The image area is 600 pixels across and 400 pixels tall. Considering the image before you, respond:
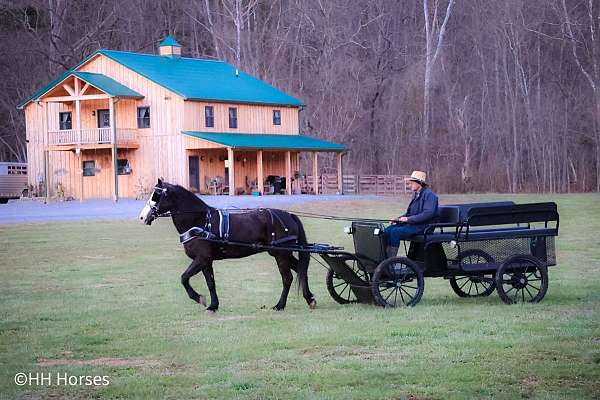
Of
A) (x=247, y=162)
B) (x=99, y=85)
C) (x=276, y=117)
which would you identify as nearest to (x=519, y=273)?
(x=99, y=85)

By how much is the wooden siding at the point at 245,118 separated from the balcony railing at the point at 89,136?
3.40 m

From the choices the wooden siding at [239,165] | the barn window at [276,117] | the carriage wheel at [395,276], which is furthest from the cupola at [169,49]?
the carriage wheel at [395,276]

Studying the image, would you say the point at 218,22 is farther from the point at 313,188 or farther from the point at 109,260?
the point at 109,260

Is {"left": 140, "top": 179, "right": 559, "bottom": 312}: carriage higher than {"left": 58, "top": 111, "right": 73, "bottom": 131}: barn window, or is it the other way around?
{"left": 58, "top": 111, "right": 73, "bottom": 131}: barn window

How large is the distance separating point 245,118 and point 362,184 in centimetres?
922

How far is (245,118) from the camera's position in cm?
5912

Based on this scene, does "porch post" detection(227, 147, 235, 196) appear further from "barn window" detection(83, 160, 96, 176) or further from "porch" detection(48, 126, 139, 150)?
"barn window" detection(83, 160, 96, 176)

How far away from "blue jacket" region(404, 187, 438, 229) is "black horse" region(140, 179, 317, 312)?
63.2 inches

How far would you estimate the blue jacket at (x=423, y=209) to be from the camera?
13680 millimetres

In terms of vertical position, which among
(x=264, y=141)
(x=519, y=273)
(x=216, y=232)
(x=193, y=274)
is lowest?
(x=519, y=273)

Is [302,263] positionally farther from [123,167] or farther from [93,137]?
[123,167]

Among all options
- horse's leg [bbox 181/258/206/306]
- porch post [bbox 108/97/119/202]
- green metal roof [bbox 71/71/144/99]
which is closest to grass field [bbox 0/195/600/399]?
horse's leg [bbox 181/258/206/306]

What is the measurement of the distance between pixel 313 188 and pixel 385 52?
14.3 m

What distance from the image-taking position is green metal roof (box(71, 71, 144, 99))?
5391 centimetres
